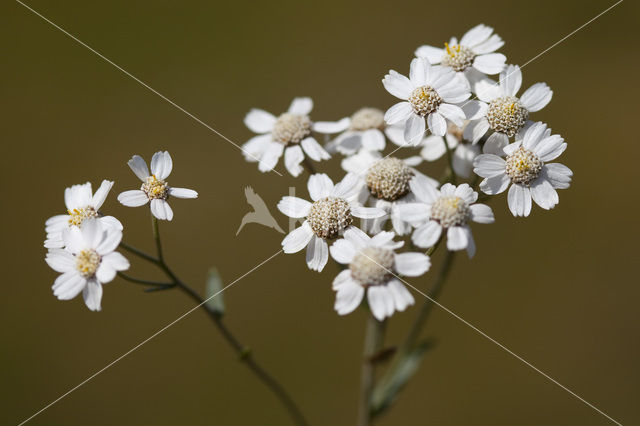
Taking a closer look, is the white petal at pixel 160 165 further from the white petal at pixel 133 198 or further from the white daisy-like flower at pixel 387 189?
the white daisy-like flower at pixel 387 189

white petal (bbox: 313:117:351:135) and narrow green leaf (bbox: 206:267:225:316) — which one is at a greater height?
white petal (bbox: 313:117:351:135)

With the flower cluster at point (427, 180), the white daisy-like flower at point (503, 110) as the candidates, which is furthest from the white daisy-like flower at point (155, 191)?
the white daisy-like flower at point (503, 110)

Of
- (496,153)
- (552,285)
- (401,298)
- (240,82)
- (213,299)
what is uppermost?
(496,153)

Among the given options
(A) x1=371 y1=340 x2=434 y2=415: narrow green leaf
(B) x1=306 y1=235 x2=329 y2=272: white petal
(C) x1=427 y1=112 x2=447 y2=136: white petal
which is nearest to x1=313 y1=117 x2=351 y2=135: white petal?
(C) x1=427 y1=112 x2=447 y2=136: white petal

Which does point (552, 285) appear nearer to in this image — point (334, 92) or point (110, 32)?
point (334, 92)

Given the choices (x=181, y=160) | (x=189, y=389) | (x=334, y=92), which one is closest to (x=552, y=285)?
(x=334, y=92)

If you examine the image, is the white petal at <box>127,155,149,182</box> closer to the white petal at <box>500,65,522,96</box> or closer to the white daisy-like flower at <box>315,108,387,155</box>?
the white daisy-like flower at <box>315,108,387,155</box>
